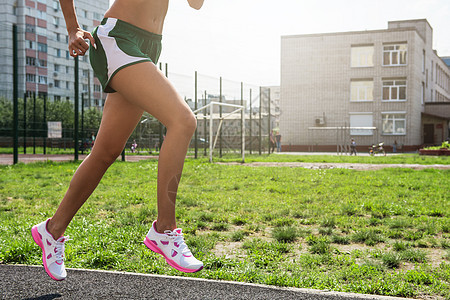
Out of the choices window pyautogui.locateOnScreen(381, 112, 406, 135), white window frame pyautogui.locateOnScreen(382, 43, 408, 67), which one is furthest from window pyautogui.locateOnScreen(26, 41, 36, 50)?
window pyautogui.locateOnScreen(381, 112, 406, 135)

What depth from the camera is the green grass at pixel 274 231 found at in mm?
3393

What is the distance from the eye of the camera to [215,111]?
67.8ft

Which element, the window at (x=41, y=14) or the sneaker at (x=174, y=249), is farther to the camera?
the window at (x=41, y=14)

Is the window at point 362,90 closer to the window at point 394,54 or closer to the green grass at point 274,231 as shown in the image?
the window at point 394,54

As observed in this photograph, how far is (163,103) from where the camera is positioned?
2.23m

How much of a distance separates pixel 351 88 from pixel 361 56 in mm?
3150

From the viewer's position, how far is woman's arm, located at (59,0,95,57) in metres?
2.31

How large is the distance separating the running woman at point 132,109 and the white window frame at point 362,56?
41.0 m

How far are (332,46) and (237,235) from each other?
39196 mm

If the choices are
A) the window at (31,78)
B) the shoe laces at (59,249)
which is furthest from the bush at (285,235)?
the window at (31,78)

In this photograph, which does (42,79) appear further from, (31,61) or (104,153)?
(104,153)

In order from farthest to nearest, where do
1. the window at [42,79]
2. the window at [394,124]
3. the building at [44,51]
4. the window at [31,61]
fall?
the window at [42,79], the window at [31,61], the building at [44,51], the window at [394,124]

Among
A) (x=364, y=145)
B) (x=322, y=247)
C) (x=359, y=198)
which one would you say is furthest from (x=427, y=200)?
(x=364, y=145)

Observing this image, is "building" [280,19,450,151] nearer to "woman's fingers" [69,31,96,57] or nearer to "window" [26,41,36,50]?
"window" [26,41,36,50]
